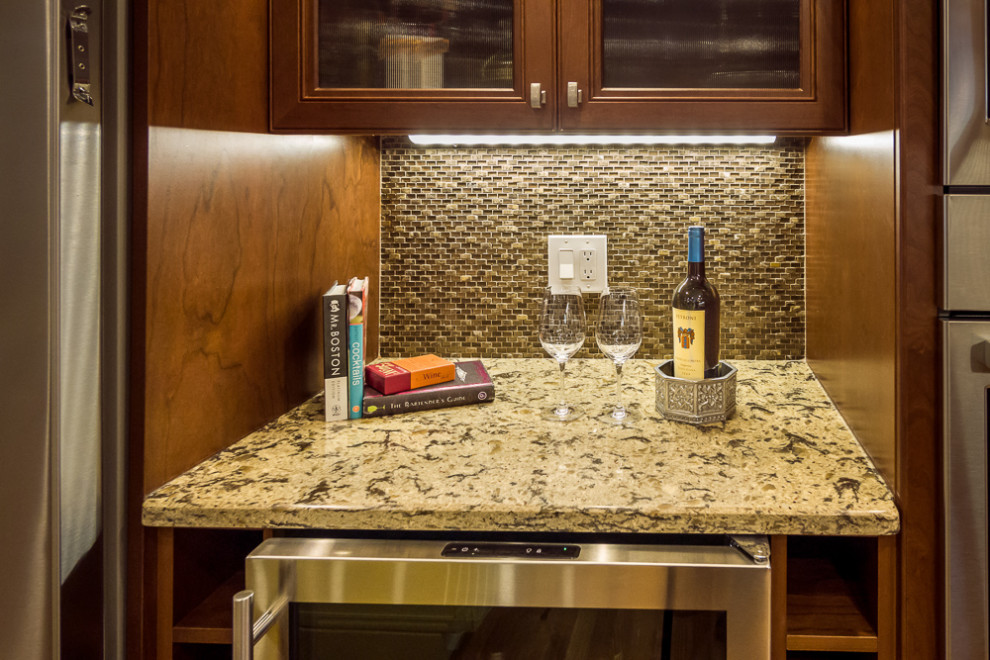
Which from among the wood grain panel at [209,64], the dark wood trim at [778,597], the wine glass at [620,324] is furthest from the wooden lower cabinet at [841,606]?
the wood grain panel at [209,64]

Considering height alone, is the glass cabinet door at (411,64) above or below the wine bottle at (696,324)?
above

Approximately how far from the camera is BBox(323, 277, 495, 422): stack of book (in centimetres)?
100

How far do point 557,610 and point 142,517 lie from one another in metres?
0.51

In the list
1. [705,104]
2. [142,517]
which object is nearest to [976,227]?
[705,104]

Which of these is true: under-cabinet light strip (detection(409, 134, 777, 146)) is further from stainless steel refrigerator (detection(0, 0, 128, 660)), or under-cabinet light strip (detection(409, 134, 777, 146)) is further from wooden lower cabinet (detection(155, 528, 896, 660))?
wooden lower cabinet (detection(155, 528, 896, 660))

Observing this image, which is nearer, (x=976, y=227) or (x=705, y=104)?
(x=976, y=227)

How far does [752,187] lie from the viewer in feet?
4.45

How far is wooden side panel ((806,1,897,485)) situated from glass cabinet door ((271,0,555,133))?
0.48 metres

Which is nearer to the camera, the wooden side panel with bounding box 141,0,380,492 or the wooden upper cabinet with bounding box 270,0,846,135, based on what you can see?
the wooden side panel with bounding box 141,0,380,492

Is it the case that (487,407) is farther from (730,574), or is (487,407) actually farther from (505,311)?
(730,574)

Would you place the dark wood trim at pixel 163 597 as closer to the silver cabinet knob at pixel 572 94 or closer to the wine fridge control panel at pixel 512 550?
the wine fridge control panel at pixel 512 550

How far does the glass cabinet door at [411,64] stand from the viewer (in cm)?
100

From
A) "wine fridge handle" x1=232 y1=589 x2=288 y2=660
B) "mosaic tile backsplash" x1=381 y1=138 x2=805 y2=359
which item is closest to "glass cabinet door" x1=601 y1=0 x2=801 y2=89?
"mosaic tile backsplash" x1=381 y1=138 x2=805 y2=359

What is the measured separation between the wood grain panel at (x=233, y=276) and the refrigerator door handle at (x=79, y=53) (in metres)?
0.09
